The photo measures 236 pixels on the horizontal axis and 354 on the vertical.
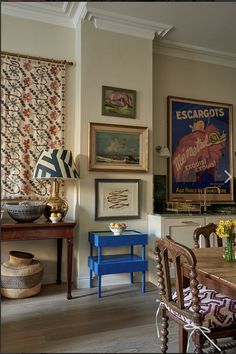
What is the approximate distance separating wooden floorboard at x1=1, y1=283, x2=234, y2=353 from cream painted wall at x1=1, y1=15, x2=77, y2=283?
0.36 meters

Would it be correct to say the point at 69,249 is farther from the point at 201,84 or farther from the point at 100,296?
the point at 201,84

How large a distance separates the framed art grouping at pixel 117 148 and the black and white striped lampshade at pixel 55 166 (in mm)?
344

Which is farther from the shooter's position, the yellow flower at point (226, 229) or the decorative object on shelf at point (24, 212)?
the decorative object on shelf at point (24, 212)

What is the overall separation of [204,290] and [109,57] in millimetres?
2713

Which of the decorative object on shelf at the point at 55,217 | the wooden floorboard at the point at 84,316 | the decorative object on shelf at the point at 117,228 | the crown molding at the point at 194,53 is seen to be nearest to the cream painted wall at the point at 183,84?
the crown molding at the point at 194,53

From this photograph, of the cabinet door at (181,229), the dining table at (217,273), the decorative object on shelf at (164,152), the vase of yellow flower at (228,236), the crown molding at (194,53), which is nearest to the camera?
the dining table at (217,273)

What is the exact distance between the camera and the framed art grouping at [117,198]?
10.9 feet

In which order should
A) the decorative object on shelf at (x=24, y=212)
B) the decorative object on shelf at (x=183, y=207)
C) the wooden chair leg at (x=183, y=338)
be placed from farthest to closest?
the decorative object on shelf at (x=183, y=207) < the decorative object on shelf at (x=24, y=212) < the wooden chair leg at (x=183, y=338)

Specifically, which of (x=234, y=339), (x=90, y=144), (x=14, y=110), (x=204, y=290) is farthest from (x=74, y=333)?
(x=14, y=110)

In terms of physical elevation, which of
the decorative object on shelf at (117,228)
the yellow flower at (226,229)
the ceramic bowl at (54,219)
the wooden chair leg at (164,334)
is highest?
the yellow flower at (226,229)

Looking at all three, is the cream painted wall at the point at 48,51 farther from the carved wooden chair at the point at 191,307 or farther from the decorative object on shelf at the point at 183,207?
the carved wooden chair at the point at 191,307

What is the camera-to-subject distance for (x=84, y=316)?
247 centimetres

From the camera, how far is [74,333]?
6.98 feet

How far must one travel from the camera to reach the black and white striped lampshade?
2906mm
